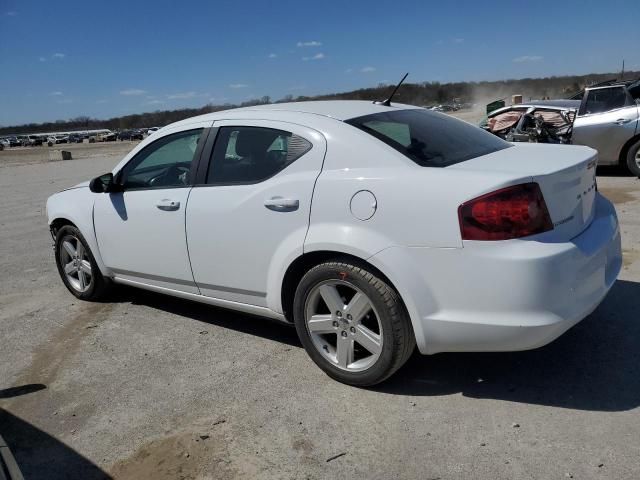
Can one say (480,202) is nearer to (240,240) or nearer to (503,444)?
(503,444)

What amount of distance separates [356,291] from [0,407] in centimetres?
229

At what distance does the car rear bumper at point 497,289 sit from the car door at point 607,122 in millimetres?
7600

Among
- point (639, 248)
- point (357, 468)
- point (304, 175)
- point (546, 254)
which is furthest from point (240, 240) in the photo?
point (639, 248)

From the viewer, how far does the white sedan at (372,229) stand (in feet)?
9.14

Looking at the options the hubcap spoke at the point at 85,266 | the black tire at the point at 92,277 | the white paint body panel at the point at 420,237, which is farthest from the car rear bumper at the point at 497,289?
the hubcap spoke at the point at 85,266

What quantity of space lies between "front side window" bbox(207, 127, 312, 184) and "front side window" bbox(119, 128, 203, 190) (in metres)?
0.27

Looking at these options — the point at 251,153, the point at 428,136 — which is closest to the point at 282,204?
the point at 251,153

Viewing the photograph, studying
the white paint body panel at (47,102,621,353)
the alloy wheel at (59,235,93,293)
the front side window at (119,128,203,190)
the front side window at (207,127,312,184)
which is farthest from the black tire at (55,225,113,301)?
the front side window at (207,127,312,184)

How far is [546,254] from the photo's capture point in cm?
274

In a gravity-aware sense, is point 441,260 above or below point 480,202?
below

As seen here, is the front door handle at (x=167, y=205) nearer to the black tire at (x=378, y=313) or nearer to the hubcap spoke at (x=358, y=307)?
the black tire at (x=378, y=313)

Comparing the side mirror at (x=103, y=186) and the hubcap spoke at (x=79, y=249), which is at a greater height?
the side mirror at (x=103, y=186)

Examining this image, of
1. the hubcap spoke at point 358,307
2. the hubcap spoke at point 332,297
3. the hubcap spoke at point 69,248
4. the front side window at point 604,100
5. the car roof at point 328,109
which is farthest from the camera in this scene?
the front side window at point 604,100

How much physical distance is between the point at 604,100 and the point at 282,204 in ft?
28.1
